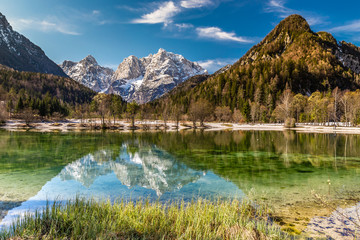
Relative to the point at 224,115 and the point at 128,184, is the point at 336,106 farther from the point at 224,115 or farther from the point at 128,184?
the point at 128,184

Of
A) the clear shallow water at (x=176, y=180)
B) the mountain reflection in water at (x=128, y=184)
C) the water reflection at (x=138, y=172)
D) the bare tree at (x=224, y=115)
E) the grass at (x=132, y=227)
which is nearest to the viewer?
the grass at (x=132, y=227)

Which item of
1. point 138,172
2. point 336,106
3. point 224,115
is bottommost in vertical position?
point 138,172

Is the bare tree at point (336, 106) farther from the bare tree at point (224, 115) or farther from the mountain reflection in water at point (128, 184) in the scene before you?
the mountain reflection in water at point (128, 184)

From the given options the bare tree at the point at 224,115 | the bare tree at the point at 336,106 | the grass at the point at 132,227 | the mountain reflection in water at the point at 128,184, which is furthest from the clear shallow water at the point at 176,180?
the bare tree at the point at 224,115

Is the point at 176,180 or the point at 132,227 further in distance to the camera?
the point at 176,180

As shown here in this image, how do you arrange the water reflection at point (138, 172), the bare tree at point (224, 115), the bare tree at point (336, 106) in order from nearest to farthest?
the water reflection at point (138, 172), the bare tree at point (336, 106), the bare tree at point (224, 115)

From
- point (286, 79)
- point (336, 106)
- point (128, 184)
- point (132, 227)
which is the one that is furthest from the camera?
point (286, 79)

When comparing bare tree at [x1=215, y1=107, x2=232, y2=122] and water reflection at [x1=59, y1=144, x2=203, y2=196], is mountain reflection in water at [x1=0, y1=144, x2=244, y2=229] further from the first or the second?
bare tree at [x1=215, y1=107, x2=232, y2=122]

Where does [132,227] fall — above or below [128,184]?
above

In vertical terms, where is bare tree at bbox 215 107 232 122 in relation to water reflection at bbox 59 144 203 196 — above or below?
above

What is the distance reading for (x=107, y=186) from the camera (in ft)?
47.6

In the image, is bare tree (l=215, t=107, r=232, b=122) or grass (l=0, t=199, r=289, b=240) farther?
bare tree (l=215, t=107, r=232, b=122)

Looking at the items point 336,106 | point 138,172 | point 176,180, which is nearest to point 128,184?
point 176,180

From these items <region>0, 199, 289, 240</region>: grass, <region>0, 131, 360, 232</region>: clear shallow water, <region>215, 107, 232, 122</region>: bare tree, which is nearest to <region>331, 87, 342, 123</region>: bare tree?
<region>215, 107, 232, 122</region>: bare tree
